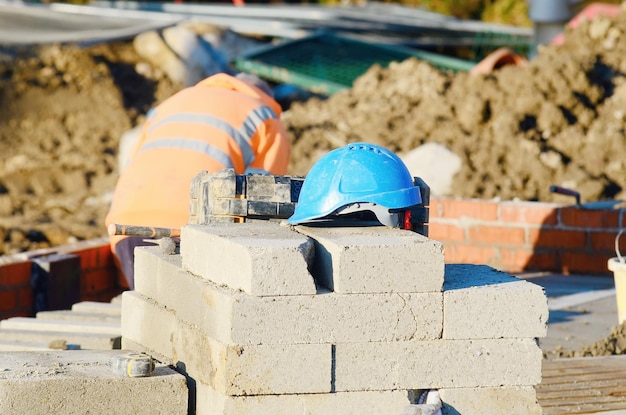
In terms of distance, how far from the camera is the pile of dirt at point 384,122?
951cm

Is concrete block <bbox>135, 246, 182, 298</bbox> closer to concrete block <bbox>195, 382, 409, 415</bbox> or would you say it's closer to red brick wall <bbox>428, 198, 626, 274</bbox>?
concrete block <bbox>195, 382, 409, 415</bbox>

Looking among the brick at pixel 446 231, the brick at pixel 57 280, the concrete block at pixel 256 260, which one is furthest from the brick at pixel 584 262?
the concrete block at pixel 256 260

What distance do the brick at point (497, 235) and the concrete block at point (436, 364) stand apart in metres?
4.44

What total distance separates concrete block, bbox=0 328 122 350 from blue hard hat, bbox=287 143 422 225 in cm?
113

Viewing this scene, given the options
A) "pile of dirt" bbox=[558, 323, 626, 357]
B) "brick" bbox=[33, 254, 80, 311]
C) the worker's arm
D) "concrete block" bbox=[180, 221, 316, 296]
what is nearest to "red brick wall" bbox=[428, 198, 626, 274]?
"pile of dirt" bbox=[558, 323, 626, 357]

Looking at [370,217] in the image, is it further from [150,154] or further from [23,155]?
[23,155]

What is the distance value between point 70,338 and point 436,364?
1.97 metres

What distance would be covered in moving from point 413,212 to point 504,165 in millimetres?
5405

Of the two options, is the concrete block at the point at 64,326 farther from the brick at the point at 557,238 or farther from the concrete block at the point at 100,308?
the brick at the point at 557,238

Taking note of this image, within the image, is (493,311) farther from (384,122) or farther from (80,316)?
(384,122)

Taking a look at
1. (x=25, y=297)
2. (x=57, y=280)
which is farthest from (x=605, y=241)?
(x=25, y=297)

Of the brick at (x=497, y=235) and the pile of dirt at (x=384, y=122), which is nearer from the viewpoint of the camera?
the brick at (x=497, y=235)

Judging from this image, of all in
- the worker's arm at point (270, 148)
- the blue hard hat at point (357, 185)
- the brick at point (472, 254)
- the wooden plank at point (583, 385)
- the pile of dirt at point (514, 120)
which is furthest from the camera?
the pile of dirt at point (514, 120)

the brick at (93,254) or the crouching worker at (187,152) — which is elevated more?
the crouching worker at (187,152)
